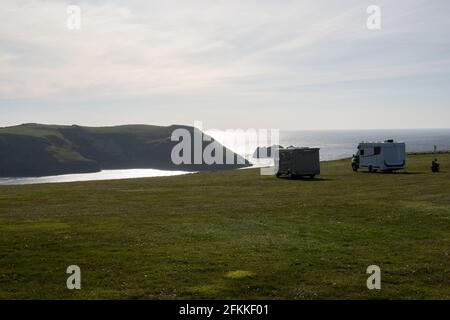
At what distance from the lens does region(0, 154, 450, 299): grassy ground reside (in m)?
15.3

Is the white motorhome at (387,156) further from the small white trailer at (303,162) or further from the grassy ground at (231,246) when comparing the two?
the grassy ground at (231,246)

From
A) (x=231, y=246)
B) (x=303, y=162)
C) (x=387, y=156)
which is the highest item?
(x=387, y=156)

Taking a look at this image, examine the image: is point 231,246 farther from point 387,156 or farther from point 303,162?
Answer: point 387,156

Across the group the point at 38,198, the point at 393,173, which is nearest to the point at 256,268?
the point at 38,198

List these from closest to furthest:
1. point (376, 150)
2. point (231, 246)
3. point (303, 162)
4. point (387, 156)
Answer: point (231, 246), point (303, 162), point (387, 156), point (376, 150)

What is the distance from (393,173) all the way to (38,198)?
37.3 metres

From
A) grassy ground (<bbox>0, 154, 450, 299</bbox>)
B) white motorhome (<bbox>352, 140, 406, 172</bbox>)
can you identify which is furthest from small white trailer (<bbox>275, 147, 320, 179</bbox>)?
grassy ground (<bbox>0, 154, 450, 299</bbox>)

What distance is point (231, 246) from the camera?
20656 millimetres

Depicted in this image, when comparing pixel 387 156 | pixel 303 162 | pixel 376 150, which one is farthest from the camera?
pixel 376 150

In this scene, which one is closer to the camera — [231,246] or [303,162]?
[231,246]

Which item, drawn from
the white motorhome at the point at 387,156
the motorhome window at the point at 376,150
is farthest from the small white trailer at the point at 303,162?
the white motorhome at the point at 387,156

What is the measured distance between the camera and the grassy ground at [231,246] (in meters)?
15.3

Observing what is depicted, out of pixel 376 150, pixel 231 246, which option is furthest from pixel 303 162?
pixel 231 246
